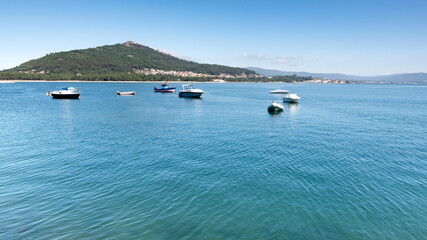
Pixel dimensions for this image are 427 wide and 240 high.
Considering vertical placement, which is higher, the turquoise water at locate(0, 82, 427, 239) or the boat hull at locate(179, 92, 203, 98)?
the boat hull at locate(179, 92, 203, 98)

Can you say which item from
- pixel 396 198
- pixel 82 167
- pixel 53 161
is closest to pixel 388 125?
pixel 396 198

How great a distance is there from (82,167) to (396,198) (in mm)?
28425

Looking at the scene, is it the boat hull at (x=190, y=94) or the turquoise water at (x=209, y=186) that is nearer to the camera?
the turquoise water at (x=209, y=186)

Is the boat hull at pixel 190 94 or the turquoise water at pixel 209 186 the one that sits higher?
the boat hull at pixel 190 94

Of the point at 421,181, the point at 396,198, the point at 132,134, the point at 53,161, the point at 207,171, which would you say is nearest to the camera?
the point at 396,198

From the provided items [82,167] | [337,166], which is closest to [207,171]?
[82,167]

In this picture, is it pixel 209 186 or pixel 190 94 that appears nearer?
pixel 209 186

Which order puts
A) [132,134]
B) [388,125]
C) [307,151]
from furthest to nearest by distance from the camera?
[388,125], [132,134], [307,151]

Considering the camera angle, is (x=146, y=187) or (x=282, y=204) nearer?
(x=282, y=204)

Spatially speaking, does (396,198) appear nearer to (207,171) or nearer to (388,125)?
(207,171)

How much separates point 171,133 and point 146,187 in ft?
64.8

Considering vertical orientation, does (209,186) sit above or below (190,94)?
below

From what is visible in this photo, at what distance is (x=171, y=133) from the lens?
38.0 m

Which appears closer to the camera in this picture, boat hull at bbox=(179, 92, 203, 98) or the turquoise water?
the turquoise water
